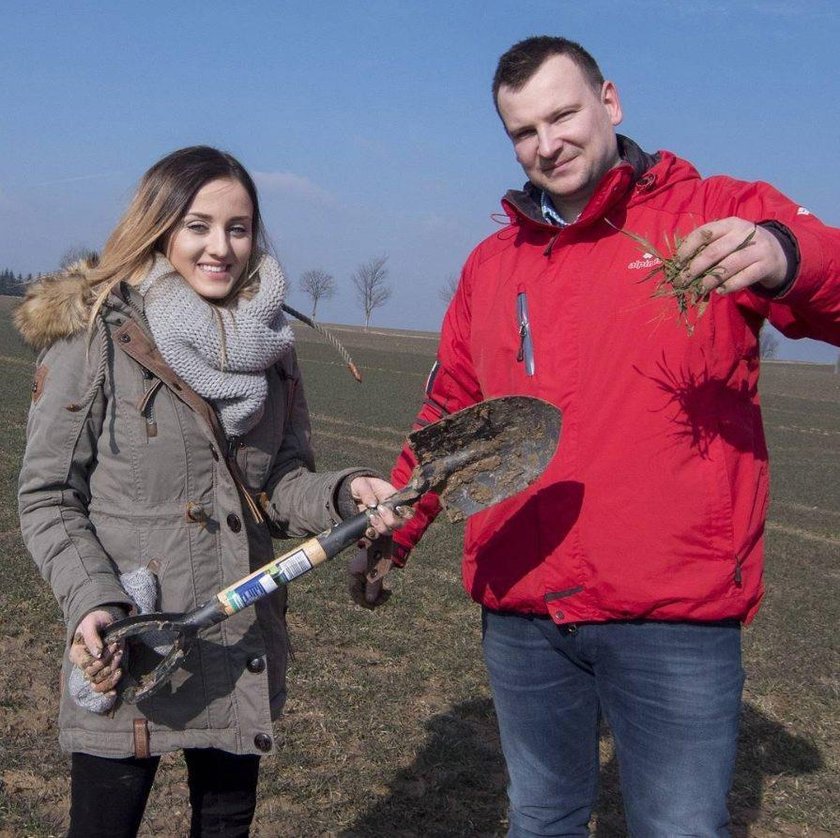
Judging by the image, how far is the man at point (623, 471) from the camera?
2365 millimetres

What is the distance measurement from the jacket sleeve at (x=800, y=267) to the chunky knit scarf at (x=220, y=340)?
4.12 ft

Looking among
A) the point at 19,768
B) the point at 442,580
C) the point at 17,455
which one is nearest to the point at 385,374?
the point at 17,455

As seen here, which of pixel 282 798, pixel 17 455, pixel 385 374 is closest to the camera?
pixel 282 798

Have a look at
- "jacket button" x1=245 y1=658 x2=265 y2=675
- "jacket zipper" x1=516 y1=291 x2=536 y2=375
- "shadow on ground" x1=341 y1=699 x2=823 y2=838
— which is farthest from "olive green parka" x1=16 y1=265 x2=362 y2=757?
"shadow on ground" x1=341 y1=699 x2=823 y2=838

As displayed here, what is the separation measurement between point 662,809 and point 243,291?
1.78 metres

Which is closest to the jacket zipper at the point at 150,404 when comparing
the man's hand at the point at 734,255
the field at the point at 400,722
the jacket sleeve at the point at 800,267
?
the man's hand at the point at 734,255

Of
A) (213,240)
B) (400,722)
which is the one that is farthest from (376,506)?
(400,722)

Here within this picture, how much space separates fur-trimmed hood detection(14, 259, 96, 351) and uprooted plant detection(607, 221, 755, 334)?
138cm

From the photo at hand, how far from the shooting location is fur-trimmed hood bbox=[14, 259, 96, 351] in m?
2.50

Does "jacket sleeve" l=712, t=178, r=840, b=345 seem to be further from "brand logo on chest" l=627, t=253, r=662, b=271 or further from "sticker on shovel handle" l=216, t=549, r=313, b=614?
"sticker on shovel handle" l=216, t=549, r=313, b=614

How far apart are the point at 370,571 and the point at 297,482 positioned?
363mm

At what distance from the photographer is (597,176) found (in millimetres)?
2547

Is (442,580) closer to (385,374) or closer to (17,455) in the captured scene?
(17,455)

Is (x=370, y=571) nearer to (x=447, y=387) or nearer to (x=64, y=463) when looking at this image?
(x=447, y=387)
